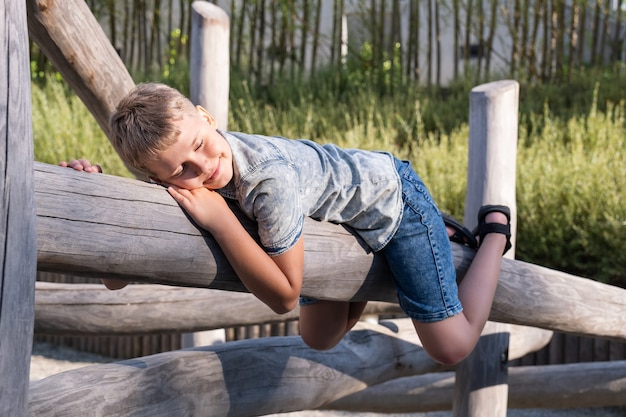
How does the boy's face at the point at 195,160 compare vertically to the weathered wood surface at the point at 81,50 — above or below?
below

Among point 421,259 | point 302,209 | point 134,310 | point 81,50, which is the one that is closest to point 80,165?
point 302,209

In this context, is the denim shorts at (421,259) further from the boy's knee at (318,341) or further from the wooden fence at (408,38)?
the wooden fence at (408,38)

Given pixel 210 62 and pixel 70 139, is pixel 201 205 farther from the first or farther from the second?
pixel 70 139

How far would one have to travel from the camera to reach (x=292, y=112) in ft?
26.0

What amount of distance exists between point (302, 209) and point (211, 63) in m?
1.60

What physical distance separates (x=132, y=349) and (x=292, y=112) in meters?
2.71

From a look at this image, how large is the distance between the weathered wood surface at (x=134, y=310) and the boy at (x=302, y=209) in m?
0.64

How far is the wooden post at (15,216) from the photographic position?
4.00 feet

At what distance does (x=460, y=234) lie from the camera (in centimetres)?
243

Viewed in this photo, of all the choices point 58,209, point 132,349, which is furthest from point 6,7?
point 132,349

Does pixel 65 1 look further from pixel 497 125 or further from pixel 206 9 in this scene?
pixel 497 125

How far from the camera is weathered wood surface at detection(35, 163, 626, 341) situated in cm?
145

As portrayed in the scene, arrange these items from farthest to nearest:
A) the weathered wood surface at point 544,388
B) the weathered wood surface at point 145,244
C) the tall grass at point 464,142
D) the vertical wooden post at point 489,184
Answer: the tall grass at point 464,142, the weathered wood surface at point 544,388, the vertical wooden post at point 489,184, the weathered wood surface at point 145,244

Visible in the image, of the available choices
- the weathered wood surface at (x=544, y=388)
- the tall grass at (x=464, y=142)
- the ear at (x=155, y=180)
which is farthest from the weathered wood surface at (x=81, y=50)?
the tall grass at (x=464, y=142)
